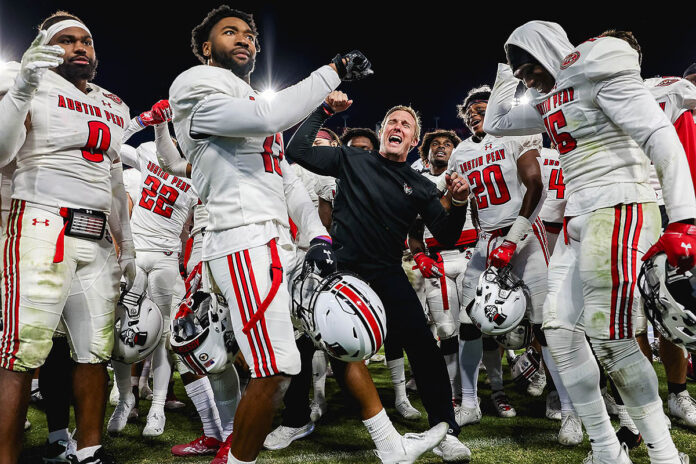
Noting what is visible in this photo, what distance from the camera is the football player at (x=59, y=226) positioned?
1971 mm

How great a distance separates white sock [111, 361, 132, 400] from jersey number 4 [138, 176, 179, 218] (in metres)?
1.27

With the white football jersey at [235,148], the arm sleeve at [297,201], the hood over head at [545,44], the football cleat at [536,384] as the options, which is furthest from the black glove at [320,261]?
the football cleat at [536,384]

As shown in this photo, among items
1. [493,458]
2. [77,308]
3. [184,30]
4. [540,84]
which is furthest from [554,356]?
[184,30]

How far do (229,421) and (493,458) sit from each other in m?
1.34

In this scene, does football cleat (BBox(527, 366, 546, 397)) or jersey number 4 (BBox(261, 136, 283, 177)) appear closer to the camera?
jersey number 4 (BBox(261, 136, 283, 177))

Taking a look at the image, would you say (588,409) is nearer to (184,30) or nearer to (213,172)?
(213,172)

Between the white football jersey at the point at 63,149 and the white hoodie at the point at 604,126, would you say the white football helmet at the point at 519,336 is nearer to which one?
the white hoodie at the point at 604,126

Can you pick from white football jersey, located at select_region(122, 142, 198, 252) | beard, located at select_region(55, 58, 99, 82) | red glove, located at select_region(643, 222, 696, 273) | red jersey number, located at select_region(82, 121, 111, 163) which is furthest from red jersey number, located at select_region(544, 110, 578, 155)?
white football jersey, located at select_region(122, 142, 198, 252)

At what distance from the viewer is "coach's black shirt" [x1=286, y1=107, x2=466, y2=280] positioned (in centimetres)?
272

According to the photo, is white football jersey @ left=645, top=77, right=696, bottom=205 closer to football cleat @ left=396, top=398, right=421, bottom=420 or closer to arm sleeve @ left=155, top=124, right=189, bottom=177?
football cleat @ left=396, top=398, right=421, bottom=420

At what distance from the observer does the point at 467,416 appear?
3168 millimetres

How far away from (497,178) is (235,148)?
211 cm

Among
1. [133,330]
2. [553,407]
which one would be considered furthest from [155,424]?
[553,407]

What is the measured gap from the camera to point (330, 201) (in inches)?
160
